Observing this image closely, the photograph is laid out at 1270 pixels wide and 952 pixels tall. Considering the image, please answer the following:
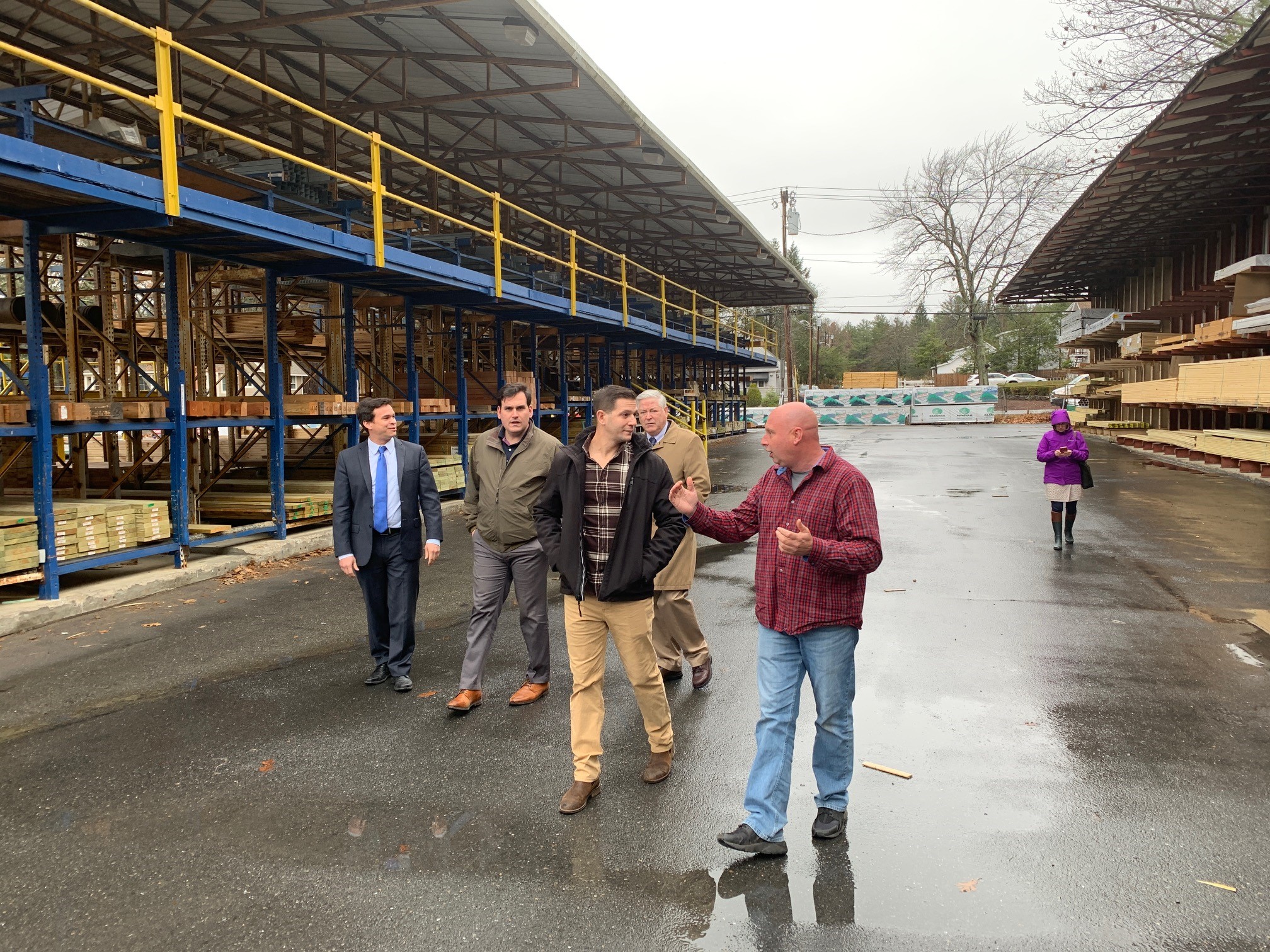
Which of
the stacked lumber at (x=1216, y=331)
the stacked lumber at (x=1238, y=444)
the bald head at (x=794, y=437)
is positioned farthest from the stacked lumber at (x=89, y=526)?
the stacked lumber at (x=1238, y=444)

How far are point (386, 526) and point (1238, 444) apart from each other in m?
18.5

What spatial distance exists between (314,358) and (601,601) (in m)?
16.3

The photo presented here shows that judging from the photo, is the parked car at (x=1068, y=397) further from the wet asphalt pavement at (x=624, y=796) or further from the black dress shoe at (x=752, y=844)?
the black dress shoe at (x=752, y=844)

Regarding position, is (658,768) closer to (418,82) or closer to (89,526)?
(89,526)

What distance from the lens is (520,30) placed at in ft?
36.3

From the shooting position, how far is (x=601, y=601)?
159 inches

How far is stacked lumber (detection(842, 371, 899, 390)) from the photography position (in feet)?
165

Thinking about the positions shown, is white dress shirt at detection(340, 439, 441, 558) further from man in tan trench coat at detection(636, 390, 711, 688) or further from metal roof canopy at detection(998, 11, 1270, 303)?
metal roof canopy at detection(998, 11, 1270, 303)

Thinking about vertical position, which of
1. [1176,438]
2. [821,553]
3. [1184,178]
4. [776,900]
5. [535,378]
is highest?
[1184,178]

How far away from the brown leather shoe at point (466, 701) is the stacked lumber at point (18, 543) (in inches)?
178

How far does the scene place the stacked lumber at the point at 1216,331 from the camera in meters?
16.7

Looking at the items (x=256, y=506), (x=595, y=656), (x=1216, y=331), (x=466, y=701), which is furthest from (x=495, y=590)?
(x=1216, y=331)

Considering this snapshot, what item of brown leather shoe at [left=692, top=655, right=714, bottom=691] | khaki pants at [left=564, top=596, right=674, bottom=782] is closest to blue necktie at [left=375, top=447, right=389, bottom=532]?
khaki pants at [left=564, top=596, right=674, bottom=782]

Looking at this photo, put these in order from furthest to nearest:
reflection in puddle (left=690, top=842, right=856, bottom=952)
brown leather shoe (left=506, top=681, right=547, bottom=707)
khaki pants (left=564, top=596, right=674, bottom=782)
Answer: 1. brown leather shoe (left=506, top=681, right=547, bottom=707)
2. khaki pants (left=564, top=596, right=674, bottom=782)
3. reflection in puddle (left=690, top=842, right=856, bottom=952)
